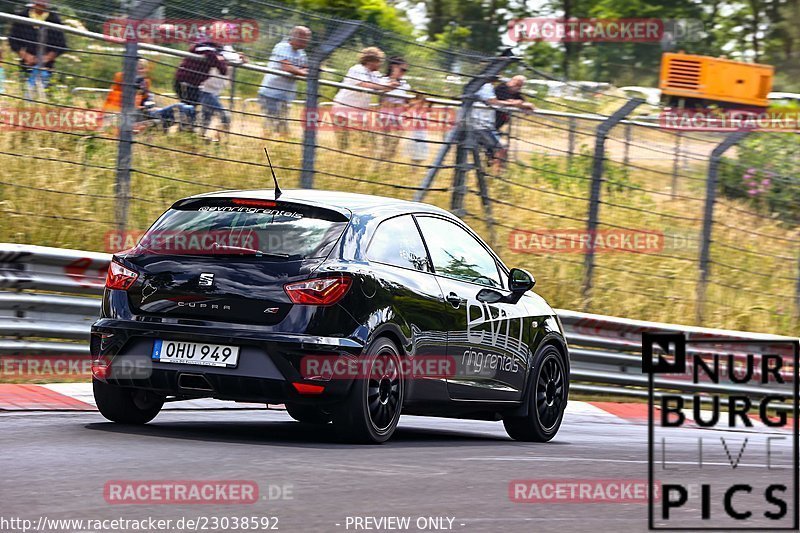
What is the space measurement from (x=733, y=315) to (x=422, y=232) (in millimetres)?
9687

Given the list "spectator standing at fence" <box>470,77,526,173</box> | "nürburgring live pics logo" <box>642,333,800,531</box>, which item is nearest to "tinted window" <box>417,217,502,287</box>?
"nürburgring live pics logo" <box>642,333,800,531</box>

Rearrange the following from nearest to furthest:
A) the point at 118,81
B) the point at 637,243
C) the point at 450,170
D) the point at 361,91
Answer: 1. the point at 118,81
2. the point at 361,91
3. the point at 450,170
4. the point at 637,243

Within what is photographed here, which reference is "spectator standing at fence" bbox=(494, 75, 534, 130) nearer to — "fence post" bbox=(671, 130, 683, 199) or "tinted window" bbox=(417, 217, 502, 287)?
"fence post" bbox=(671, 130, 683, 199)

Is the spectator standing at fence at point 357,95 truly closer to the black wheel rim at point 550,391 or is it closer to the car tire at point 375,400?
the black wheel rim at point 550,391

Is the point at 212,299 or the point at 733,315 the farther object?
the point at 733,315

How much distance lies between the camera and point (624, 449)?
9.73 m

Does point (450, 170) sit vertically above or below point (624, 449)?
above

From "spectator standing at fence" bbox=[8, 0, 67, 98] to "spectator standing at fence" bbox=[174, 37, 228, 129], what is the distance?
1.11 meters

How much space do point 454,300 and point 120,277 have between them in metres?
2.10

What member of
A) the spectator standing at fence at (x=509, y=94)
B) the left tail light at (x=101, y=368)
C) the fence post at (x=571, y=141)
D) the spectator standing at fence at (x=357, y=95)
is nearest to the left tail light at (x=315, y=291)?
the left tail light at (x=101, y=368)

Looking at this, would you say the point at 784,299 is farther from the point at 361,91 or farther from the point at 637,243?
the point at 361,91

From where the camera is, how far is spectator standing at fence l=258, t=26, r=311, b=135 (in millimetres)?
13984

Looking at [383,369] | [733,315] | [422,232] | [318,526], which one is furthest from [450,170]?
[318,526]

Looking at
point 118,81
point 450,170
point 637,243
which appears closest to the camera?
point 118,81
